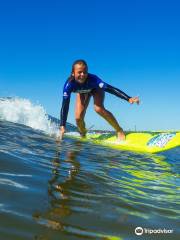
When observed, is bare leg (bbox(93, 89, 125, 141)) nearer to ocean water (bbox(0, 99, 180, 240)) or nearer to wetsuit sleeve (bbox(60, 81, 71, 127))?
wetsuit sleeve (bbox(60, 81, 71, 127))

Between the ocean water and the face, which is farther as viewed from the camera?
the face

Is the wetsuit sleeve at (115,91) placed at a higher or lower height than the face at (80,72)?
lower

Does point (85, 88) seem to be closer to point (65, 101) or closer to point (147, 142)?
point (65, 101)

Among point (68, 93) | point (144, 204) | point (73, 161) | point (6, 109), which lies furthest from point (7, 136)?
point (6, 109)

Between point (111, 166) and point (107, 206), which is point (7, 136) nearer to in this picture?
point (111, 166)

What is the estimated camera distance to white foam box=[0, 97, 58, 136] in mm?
13143

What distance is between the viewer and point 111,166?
5.13 m

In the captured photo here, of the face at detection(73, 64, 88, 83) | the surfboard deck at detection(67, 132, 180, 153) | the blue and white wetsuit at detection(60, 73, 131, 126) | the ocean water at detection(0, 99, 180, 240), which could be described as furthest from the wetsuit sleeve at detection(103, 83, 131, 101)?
the ocean water at detection(0, 99, 180, 240)

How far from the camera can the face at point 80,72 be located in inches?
319

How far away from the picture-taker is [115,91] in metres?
8.75

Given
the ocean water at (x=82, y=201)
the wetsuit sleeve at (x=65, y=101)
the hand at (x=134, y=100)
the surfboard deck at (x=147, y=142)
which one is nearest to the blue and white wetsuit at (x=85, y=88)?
the wetsuit sleeve at (x=65, y=101)

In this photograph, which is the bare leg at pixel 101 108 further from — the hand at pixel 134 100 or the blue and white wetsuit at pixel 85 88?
the hand at pixel 134 100

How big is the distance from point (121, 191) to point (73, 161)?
166 centimetres

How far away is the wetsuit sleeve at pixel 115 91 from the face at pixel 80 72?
716mm
